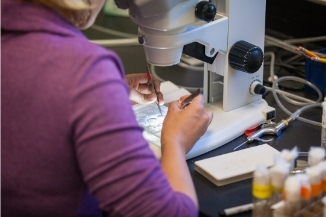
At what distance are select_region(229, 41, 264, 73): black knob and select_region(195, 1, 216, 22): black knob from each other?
0.47 ft

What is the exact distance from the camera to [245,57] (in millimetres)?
1264

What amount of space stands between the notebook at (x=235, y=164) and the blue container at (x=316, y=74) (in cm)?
37

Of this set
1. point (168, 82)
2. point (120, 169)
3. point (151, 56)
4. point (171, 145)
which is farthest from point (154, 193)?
point (168, 82)

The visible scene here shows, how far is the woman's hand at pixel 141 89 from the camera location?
4.42 ft

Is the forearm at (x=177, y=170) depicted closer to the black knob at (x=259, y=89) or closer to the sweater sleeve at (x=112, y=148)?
the sweater sleeve at (x=112, y=148)

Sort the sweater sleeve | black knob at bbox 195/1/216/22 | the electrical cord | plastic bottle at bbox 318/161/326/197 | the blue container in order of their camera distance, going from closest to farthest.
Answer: the sweater sleeve, plastic bottle at bbox 318/161/326/197, black knob at bbox 195/1/216/22, the electrical cord, the blue container

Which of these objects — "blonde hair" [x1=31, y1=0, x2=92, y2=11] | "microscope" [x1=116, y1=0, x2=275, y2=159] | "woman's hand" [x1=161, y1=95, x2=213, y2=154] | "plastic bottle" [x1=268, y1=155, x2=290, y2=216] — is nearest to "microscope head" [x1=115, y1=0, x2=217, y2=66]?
"microscope" [x1=116, y1=0, x2=275, y2=159]

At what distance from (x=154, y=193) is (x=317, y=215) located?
0.92ft

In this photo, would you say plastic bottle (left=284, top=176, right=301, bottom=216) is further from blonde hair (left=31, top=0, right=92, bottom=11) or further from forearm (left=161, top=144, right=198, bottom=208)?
blonde hair (left=31, top=0, right=92, bottom=11)

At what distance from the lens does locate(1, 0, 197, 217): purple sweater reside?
80cm

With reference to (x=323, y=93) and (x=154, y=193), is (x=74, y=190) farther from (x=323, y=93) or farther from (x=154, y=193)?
(x=323, y=93)

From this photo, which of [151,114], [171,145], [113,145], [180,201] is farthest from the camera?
[151,114]

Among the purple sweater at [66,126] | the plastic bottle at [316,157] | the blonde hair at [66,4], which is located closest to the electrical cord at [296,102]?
the plastic bottle at [316,157]

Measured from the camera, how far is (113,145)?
80 cm
